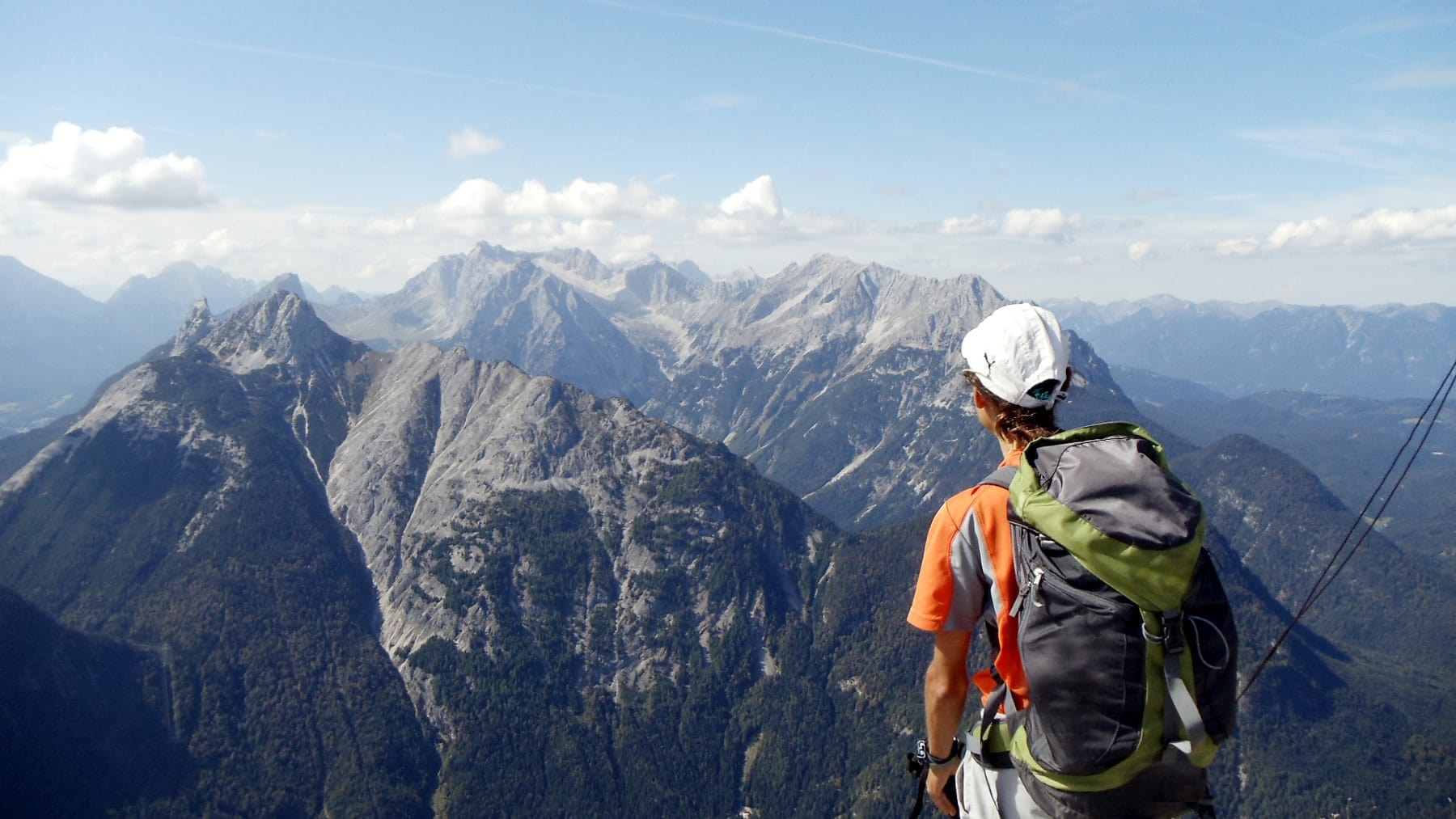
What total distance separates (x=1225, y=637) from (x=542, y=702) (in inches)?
8419

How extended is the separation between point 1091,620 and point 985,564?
1.08 meters

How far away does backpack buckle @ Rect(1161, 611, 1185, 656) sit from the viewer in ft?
17.4

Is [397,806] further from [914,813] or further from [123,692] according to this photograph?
[914,813]

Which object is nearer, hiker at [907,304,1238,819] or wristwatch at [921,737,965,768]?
hiker at [907,304,1238,819]

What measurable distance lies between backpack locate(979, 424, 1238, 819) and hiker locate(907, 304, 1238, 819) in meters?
0.01

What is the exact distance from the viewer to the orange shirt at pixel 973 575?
6.29 m

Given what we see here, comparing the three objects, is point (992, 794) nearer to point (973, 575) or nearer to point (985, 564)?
point (973, 575)

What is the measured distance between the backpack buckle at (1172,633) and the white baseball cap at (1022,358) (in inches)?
88.7

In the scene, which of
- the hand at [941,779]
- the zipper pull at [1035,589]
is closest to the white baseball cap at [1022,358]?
the zipper pull at [1035,589]

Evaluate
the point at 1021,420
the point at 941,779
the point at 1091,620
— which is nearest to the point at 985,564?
the point at 1091,620

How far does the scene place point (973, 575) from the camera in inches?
255

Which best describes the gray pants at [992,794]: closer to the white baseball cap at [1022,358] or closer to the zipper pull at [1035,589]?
the zipper pull at [1035,589]

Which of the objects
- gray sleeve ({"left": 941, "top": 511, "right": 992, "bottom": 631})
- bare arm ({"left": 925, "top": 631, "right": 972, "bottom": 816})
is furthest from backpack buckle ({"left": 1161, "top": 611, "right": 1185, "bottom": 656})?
bare arm ({"left": 925, "top": 631, "right": 972, "bottom": 816})

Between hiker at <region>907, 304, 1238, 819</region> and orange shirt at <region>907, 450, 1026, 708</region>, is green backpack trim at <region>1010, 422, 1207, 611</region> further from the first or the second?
orange shirt at <region>907, 450, 1026, 708</region>
